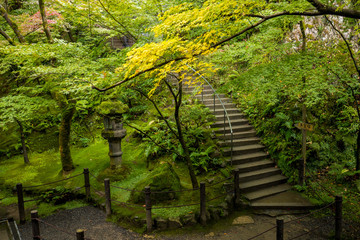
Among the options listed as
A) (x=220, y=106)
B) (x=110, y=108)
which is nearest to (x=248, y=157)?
(x=220, y=106)

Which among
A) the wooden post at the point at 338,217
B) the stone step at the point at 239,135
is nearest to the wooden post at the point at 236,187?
the wooden post at the point at 338,217

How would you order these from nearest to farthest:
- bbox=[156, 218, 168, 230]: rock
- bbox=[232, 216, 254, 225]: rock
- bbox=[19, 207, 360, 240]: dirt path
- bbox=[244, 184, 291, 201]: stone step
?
bbox=[19, 207, 360, 240]: dirt path
bbox=[156, 218, 168, 230]: rock
bbox=[232, 216, 254, 225]: rock
bbox=[244, 184, 291, 201]: stone step

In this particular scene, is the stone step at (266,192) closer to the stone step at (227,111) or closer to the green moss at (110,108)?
the stone step at (227,111)

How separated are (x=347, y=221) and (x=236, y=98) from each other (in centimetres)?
701

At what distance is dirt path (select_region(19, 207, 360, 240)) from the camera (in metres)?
5.59

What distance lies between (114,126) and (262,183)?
536 cm

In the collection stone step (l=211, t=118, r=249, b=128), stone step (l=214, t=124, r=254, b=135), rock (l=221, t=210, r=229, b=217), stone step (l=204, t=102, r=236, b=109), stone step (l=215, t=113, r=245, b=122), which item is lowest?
rock (l=221, t=210, r=229, b=217)

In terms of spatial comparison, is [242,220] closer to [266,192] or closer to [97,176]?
[266,192]

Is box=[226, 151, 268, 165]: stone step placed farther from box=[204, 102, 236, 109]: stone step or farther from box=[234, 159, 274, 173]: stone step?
box=[204, 102, 236, 109]: stone step

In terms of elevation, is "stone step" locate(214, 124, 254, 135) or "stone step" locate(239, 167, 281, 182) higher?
"stone step" locate(214, 124, 254, 135)

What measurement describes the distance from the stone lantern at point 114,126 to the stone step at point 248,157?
3972 mm

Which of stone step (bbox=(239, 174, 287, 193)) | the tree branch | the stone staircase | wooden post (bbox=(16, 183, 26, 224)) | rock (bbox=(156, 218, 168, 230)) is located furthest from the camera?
stone step (bbox=(239, 174, 287, 193))

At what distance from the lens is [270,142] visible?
8.78m

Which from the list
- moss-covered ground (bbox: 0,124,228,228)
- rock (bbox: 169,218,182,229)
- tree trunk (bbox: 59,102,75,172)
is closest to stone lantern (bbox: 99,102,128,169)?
moss-covered ground (bbox: 0,124,228,228)
